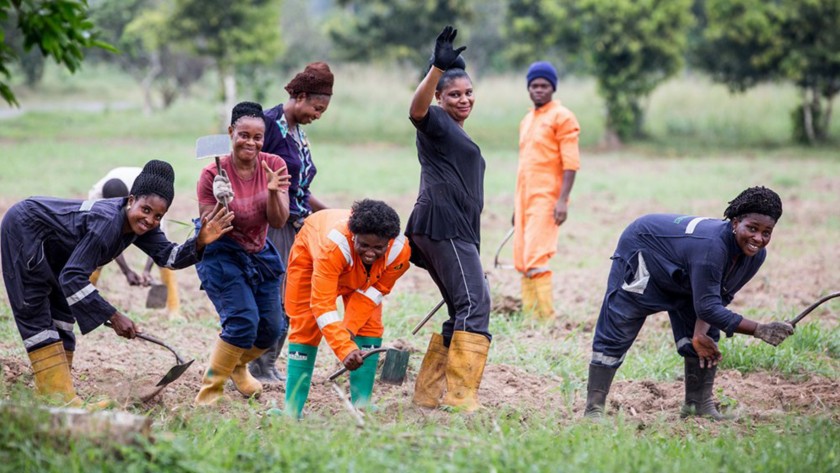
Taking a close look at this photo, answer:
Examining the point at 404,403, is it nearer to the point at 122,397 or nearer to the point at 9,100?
the point at 122,397

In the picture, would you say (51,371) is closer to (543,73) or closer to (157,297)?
(157,297)

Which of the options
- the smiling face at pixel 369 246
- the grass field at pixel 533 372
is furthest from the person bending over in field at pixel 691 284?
the smiling face at pixel 369 246

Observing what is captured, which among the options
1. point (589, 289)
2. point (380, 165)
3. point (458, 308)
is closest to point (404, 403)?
point (458, 308)

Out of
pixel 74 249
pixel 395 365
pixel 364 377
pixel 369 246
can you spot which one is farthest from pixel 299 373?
pixel 74 249

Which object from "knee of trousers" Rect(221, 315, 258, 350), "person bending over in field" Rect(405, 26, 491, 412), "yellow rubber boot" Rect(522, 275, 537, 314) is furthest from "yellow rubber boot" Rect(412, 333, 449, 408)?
"yellow rubber boot" Rect(522, 275, 537, 314)

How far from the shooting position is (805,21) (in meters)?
24.0

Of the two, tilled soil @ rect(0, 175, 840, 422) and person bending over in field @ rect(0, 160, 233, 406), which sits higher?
person bending over in field @ rect(0, 160, 233, 406)

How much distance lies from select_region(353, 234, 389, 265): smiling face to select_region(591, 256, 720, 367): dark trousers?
145 centimetres

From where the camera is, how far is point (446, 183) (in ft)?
18.2

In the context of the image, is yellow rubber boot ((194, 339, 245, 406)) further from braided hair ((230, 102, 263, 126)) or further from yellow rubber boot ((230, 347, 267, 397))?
braided hair ((230, 102, 263, 126))

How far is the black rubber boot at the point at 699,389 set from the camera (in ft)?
19.2

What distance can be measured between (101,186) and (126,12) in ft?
94.5

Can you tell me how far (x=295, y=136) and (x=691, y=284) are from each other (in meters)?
2.58

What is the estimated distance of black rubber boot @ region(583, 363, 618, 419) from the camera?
5676mm
